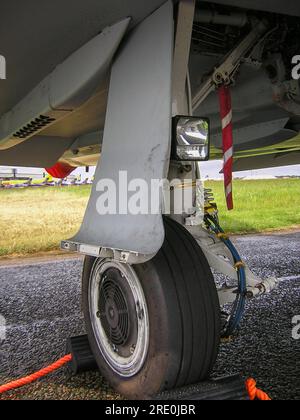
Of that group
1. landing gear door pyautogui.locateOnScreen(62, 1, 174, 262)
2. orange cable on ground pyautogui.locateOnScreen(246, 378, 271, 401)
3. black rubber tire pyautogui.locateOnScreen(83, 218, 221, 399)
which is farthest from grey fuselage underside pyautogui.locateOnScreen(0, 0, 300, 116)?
orange cable on ground pyautogui.locateOnScreen(246, 378, 271, 401)

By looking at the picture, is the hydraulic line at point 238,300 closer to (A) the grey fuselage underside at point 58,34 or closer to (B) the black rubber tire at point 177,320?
(B) the black rubber tire at point 177,320

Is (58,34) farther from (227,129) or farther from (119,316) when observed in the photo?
(119,316)

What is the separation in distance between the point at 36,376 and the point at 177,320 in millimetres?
975

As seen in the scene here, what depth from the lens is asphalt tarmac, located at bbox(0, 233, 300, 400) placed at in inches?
80.9

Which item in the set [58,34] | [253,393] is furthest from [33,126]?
[253,393]

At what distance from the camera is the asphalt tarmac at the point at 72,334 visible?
2055 mm

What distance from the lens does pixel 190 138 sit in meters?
1.70

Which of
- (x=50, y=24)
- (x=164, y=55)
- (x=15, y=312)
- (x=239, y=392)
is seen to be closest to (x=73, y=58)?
(x=50, y=24)

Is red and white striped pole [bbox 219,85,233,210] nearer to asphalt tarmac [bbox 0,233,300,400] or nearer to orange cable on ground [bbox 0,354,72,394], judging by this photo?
asphalt tarmac [bbox 0,233,300,400]

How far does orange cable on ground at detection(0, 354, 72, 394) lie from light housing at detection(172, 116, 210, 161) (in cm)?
134

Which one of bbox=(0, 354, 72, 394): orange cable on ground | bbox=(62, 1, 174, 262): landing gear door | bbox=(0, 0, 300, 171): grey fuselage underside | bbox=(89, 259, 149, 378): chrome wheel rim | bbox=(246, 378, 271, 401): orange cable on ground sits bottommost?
bbox=(0, 354, 72, 394): orange cable on ground

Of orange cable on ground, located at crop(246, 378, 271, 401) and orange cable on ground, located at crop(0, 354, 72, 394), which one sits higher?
orange cable on ground, located at crop(246, 378, 271, 401)

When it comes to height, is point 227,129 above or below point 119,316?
above

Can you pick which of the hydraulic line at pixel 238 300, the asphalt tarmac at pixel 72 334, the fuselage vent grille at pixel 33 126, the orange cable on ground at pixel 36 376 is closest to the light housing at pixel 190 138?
the hydraulic line at pixel 238 300
